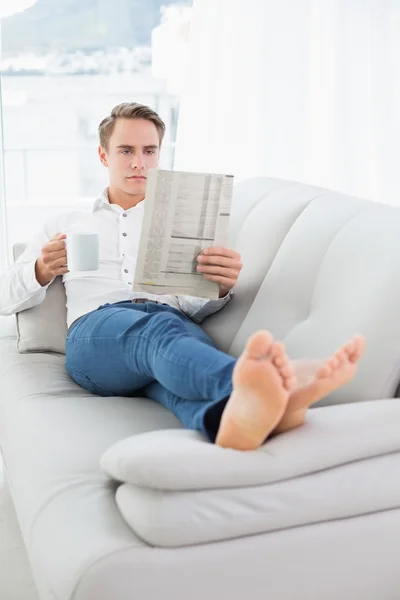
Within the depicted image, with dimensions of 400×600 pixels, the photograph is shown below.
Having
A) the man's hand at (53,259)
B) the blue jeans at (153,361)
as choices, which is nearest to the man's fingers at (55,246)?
the man's hand at (53,259)

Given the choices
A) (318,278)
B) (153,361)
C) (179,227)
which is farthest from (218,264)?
(153,361)

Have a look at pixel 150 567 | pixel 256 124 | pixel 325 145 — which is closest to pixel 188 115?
pixel 256 124

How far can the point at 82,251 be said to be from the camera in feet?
6.63

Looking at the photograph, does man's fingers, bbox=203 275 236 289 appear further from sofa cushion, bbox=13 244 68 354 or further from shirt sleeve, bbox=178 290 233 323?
sofa cushion, bbox=13 244 68 354

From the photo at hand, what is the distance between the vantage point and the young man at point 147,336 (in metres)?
1.34

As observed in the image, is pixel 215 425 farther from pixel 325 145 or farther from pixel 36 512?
pixel 325 145

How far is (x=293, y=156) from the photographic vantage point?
3855 mm

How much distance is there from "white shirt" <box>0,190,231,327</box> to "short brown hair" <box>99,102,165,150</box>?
0.17m

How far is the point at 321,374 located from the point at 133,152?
1186 millimetres

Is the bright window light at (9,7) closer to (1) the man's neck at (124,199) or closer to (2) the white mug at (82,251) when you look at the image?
(1) the man's neck at (124,199)

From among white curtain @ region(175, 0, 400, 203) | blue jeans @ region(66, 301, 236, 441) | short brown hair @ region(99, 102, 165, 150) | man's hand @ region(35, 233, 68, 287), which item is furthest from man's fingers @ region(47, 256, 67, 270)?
white curtain @ region(175, 0, 400, 203)

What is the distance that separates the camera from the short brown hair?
7.74ft

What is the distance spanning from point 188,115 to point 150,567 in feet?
8.97

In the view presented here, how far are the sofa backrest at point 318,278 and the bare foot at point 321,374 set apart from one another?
0.28 meters
